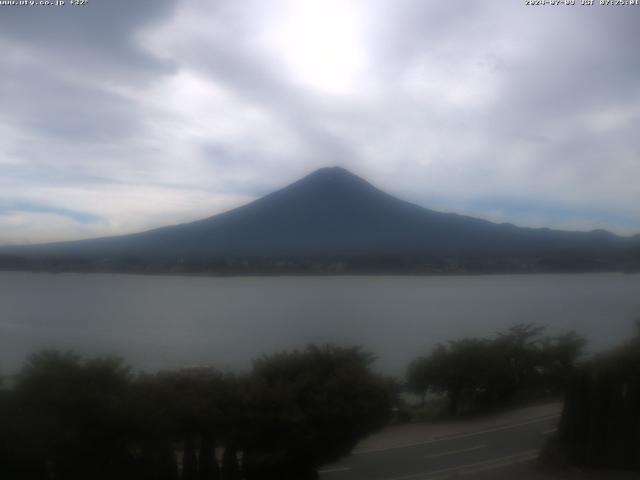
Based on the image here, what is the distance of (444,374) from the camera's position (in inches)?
770

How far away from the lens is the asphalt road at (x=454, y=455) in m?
11.5

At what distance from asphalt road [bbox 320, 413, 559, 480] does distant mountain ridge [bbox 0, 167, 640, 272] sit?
5236mm

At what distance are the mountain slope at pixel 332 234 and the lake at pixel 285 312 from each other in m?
1.09

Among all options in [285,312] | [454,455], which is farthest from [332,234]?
[454,455]

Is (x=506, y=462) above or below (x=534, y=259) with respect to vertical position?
below

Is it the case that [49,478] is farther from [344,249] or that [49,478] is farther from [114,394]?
[344,249]

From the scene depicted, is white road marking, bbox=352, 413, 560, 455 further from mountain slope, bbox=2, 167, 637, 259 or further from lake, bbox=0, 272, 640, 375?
mountain slope, bbox=2, 167, 637, 259

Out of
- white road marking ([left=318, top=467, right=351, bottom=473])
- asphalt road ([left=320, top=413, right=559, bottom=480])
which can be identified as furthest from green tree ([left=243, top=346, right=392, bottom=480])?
asphalt road ([left=320, top=413, right=559, bottom=480])

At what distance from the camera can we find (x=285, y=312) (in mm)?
29203

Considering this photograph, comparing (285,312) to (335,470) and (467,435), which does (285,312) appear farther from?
(335,470)

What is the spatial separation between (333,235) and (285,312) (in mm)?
4525

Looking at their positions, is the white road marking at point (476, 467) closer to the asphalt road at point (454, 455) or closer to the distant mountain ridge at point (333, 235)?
the asphalt road at point (454, 455)

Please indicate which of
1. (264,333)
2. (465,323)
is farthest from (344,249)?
(465,323)

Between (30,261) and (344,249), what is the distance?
10732 mm
